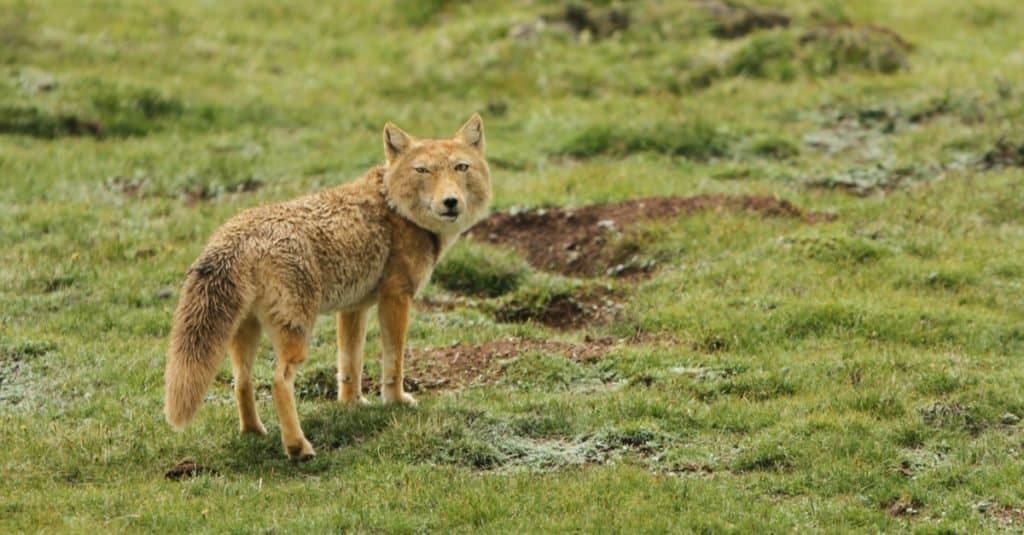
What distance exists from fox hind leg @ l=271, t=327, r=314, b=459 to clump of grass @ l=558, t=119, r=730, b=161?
39.0 ft

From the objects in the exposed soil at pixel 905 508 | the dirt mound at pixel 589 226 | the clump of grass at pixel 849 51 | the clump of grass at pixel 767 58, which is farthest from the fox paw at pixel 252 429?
the clump of grass at pixel 849 51

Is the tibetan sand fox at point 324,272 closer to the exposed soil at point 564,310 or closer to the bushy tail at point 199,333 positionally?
the bushy tail at point 199,333

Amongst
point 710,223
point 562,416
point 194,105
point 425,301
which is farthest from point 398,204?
point 194,105

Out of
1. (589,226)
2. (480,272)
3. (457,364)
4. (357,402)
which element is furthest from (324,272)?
(589,226)

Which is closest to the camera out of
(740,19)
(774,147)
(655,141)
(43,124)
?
(774,147)

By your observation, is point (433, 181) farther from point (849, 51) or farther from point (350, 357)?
point (849, 51)

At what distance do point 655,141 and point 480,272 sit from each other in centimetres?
653

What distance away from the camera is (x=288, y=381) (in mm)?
10977

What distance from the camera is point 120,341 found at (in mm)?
14438

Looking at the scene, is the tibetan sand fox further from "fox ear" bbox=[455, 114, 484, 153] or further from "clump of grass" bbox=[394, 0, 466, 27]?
"clump of grass" bbox=[394, 0, 466, 27]

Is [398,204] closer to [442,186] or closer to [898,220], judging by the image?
[442,186]

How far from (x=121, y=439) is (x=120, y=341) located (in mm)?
3103

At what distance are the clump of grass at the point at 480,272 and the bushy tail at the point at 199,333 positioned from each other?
6105 mm

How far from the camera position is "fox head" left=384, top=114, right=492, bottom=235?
480 inches
